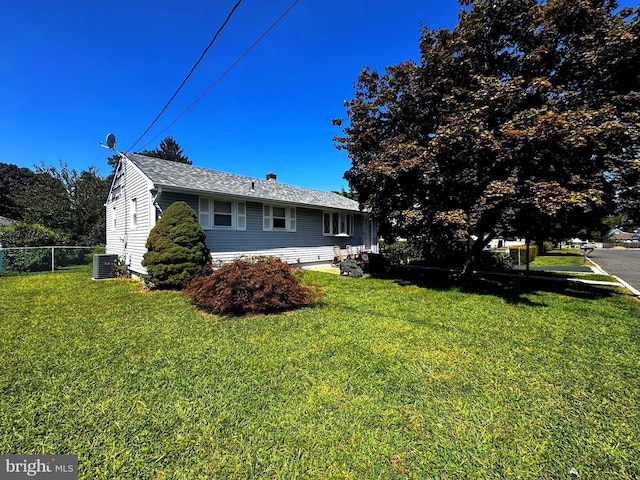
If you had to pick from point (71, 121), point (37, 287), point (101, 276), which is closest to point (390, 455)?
point (37, 287)

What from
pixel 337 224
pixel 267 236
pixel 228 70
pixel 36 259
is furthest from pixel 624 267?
pixel 36 259

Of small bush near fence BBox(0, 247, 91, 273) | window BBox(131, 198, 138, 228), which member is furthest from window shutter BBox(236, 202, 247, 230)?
small bush near fence BBox(0, 247, 91, 273)

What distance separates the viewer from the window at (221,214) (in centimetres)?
1032

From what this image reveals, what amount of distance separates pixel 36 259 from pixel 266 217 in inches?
400

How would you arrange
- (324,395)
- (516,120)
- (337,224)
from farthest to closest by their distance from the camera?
Answer: (337,224) < (516,120) < (324,395)

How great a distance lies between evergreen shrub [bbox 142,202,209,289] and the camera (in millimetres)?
8328

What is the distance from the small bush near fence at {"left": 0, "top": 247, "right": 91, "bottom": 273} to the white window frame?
12561 mm

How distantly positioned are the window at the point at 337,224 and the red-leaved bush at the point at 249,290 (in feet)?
29.0

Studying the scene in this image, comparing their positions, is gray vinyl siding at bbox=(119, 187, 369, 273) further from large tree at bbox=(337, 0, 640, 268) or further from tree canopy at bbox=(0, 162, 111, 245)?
tree canopy at bbox=(0, 162, 111, 245)

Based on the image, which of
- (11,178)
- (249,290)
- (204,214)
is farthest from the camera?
(11,178)

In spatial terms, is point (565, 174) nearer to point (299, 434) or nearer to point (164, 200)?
point (299, 434)

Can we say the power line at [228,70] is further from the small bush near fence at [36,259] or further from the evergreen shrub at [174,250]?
the small bush near fence at [36,259]

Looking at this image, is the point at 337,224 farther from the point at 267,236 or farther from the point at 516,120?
the point at 516,120

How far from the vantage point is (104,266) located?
426 inches
